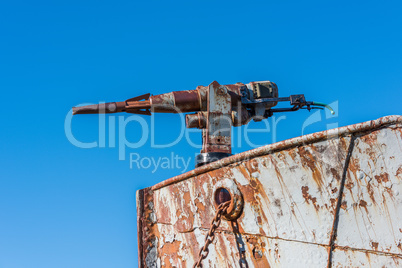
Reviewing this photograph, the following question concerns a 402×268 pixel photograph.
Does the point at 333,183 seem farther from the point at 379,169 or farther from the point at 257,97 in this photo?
the point at 257,97

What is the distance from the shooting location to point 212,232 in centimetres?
356

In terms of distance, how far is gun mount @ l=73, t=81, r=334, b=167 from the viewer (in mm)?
4863

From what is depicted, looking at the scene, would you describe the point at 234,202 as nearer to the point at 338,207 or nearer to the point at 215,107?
the point at 338,207

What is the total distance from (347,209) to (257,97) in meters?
2.36

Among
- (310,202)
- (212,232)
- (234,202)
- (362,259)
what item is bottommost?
(362,259)

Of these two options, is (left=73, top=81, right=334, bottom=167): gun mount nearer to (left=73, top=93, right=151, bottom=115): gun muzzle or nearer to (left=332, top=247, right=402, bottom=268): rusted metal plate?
(left=73, top=93, right=151, bottom=115): gun muzzle

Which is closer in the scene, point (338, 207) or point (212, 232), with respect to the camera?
point (338, 207)

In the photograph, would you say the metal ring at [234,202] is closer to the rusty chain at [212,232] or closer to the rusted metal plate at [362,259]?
the rusty chain at [212,232]

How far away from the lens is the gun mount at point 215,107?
4.86m

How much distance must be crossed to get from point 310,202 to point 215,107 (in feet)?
6.23

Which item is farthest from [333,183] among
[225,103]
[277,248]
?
[225,103]

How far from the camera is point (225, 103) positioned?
4949 millimetres

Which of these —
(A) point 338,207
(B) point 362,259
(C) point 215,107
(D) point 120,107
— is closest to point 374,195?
(A) point 338,207

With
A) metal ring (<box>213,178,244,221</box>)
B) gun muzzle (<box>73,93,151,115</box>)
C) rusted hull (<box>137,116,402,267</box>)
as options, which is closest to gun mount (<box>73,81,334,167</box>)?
gun muzzle (<box>73,93,151,115</box>)
